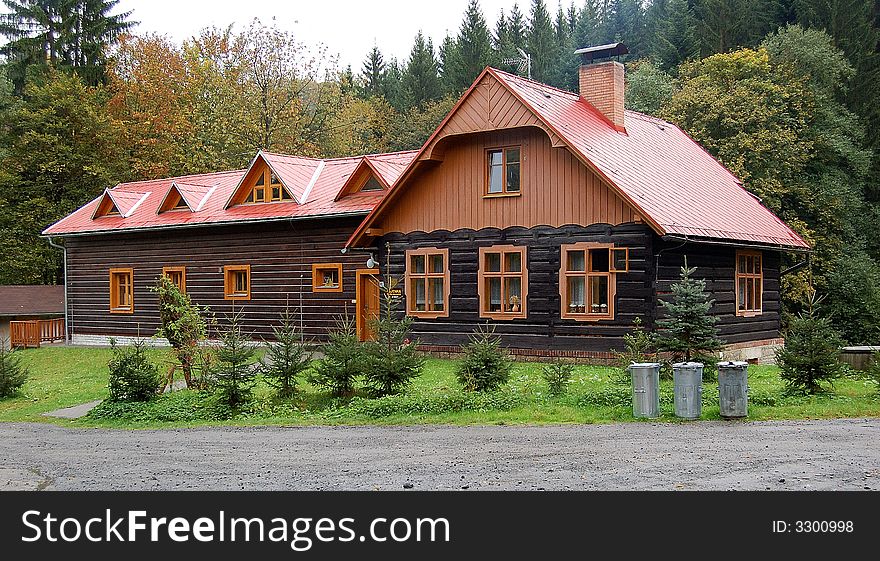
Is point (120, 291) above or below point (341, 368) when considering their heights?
above

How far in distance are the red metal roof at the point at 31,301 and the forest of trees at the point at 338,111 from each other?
6.85 metres

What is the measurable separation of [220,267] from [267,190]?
2.83m

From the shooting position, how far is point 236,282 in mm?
31703

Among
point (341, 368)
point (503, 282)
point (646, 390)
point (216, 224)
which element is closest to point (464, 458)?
point (646, 390)

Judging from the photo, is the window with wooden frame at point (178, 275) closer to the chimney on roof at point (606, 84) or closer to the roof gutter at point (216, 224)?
the roof gutter at point (216, 224)

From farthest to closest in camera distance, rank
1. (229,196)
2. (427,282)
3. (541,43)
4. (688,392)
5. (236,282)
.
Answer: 1. (541,43)
2. (229,196)
3. (236,282)
4. (427,282)
5. (688,392)

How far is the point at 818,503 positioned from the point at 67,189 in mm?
42873

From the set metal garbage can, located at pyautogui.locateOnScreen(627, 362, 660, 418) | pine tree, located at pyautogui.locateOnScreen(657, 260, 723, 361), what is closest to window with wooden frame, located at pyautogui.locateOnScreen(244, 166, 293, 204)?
pine tree, located at pyautogui.locateOnScreen(657, 260, 723, 361)

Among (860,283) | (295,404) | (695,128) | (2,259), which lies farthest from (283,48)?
(295,404)

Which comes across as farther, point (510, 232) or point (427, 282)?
point (427, 282)

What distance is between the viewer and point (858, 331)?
37.0 m

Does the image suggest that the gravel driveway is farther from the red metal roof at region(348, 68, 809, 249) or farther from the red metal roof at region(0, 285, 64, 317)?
the red metal roof at region(0, 285, 64, 317)

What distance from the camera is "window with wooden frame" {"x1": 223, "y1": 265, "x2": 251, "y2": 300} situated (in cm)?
3120

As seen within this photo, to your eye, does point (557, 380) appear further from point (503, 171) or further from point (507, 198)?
point (503, 171)
